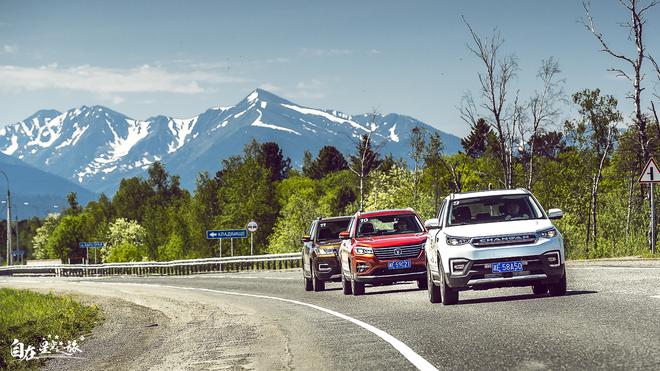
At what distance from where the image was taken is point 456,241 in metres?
14.6

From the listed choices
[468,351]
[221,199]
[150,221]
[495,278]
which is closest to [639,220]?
[495,278]

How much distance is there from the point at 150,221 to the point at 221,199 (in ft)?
99.6

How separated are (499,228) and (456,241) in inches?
27.2

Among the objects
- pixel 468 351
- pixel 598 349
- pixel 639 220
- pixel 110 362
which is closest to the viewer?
pixel 598 349

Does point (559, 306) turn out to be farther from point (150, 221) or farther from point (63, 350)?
point (150, 221)

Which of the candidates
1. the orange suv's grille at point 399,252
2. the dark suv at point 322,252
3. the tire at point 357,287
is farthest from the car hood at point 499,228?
the dark suv at point 322,252

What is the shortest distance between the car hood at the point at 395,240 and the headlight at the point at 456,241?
511 cm

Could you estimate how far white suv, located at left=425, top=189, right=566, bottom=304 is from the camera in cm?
1430

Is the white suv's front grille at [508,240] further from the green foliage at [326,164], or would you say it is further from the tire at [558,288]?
the green foliage at [326,164]

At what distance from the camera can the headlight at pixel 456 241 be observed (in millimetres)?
14531

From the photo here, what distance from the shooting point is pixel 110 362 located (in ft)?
40.8

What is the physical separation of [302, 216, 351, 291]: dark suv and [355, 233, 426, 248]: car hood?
13.3 ft

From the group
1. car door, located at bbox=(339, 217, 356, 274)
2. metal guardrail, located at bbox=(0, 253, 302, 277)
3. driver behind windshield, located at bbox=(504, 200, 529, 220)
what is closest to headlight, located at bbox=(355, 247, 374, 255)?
car door, located at bbox=(339, 217, 356, 274)

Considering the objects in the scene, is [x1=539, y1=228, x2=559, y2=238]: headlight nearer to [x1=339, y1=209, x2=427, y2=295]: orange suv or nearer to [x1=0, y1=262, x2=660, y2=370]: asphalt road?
[x1=0, y1=262, x2=660, y2=370]: asphalt road
